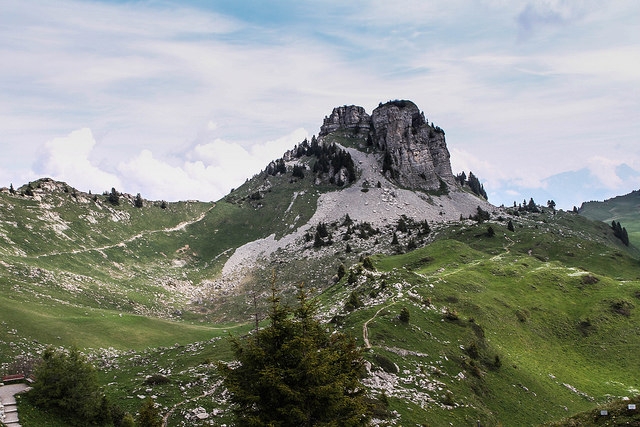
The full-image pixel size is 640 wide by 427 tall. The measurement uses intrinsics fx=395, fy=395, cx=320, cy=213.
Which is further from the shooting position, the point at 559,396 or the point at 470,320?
the point at 470,320

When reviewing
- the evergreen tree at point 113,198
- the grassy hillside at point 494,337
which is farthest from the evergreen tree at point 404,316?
the evergreen tree at point 113,198

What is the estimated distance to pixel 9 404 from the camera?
26250mm

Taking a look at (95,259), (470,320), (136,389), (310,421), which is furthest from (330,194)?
(310,421)

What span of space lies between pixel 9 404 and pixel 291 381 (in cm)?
2038

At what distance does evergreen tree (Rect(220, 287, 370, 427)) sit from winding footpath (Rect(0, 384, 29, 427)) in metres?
14.8

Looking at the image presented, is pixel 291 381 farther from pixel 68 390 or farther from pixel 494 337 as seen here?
pixel 494 337

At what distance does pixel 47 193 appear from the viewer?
382 ft

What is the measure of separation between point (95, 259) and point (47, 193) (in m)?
32.3

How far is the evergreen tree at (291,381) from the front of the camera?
19.8 m

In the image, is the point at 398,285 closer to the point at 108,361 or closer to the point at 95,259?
the point at 108,361

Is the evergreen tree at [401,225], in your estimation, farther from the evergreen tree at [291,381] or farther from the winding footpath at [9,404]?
the winding footpath at [9,404]

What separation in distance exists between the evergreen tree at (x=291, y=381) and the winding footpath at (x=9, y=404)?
14830mm

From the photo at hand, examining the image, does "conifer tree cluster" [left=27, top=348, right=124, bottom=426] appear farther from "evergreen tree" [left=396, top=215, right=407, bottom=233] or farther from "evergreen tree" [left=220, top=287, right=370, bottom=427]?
"evergreen tree" [left=396, top=215, right=407, bottom=233]

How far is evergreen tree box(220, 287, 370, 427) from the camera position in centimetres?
1981
